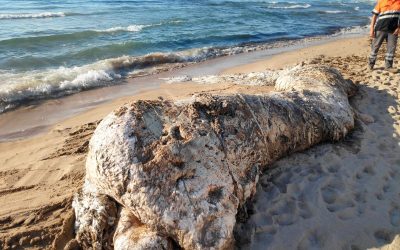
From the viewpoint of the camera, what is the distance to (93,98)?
7012 millimetres

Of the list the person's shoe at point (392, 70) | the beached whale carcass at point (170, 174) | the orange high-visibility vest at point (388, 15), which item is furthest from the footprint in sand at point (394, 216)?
the orange high-visibility vest at point (388, 15)

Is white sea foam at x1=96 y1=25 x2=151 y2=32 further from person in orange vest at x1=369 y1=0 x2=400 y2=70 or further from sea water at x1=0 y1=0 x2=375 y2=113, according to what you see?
person in orange vest at x1=369 y1=0 x2=400 y2=70

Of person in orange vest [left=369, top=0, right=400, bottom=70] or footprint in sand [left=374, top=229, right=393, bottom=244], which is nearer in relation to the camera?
footprint in sand [left=374, top=229, right=393, bottom=244]

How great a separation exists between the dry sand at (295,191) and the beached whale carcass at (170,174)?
1.19ft

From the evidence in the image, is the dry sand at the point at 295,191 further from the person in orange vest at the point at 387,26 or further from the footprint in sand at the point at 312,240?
the person in orange vest at the point at 387,26

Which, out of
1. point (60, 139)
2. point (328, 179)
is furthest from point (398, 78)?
point (60, 139)

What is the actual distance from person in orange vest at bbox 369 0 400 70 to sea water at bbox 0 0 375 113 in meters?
4.52

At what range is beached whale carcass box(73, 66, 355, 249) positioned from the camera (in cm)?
269

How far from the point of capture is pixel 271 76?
7.21m

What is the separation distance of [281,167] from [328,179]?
0.50 metres

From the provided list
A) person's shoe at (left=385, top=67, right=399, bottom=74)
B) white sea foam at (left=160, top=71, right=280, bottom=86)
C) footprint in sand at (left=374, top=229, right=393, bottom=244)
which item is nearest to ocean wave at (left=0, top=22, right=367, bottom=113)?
white sea foam at (left=160, top=71, right=280, bottom=86)

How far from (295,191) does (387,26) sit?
509cm

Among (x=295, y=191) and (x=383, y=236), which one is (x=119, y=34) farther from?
(x=383, y=236)

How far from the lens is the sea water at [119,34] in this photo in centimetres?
791
